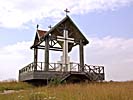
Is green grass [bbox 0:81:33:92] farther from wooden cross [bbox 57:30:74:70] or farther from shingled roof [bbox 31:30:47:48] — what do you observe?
shingled roof [bbox 31:30:47:48]

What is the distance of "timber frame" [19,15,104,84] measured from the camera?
26.6 meters

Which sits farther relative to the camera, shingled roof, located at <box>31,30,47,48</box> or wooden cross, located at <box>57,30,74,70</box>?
shingled roof, located at <box>31,30,47,48</box>

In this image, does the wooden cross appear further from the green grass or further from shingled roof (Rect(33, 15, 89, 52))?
the green grass

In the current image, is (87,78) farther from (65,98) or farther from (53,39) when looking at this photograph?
(65,98)

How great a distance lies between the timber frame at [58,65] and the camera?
1047 inches

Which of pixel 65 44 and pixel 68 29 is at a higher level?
pixel 68 29

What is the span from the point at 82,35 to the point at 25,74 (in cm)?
730

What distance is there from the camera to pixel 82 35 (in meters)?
30.8


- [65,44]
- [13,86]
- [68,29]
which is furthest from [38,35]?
[13,86]

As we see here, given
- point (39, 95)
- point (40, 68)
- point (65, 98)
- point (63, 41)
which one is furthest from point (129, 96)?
point (63, 41)

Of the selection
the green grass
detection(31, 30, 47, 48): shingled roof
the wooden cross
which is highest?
detection(31, 30, 47, 48): shingled roof

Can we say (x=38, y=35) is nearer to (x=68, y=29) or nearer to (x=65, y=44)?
(x=65, y=44)

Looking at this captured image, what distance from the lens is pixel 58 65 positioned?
28312mm

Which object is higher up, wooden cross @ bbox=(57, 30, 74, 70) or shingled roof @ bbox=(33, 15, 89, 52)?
shingled roof @ bbox=(33, 15, 89, 52)
